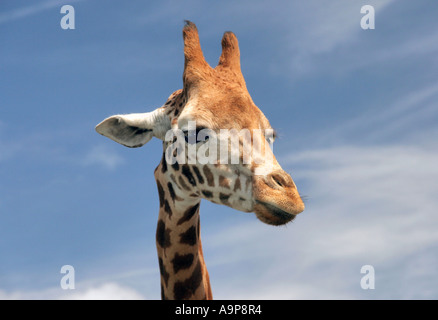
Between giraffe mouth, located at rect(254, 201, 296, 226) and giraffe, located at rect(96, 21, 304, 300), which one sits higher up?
giraffe, located at rect(96, 21, 304, 300)

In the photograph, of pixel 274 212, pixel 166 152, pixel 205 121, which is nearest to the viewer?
pixel 274 212

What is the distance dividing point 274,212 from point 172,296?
7.15 ft

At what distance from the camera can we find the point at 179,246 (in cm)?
736

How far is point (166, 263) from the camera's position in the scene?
7457 millimetres

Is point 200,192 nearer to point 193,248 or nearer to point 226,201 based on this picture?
point 226,201

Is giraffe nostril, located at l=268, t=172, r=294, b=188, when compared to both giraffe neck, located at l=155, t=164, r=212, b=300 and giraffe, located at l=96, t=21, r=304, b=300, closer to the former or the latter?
giraffe, located at l=96, t=21, r=304, b=300

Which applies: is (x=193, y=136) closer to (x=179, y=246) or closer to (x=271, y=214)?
(x=271, y=214)

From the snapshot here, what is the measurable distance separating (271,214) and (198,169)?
1.16m

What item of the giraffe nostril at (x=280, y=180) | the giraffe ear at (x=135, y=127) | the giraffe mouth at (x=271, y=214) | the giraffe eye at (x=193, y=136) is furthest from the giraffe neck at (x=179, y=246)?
the giraffe nostril at (x=280, y=180)

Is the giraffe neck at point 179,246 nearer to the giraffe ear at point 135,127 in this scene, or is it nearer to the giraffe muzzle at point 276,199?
the giraffe ear at point 135,127

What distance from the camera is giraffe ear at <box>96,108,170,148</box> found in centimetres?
762

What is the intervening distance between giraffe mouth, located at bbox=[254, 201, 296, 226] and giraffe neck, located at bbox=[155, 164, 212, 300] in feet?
4.01

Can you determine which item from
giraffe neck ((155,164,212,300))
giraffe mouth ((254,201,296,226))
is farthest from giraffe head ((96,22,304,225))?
giraffe neck ((155,164,212,300))
